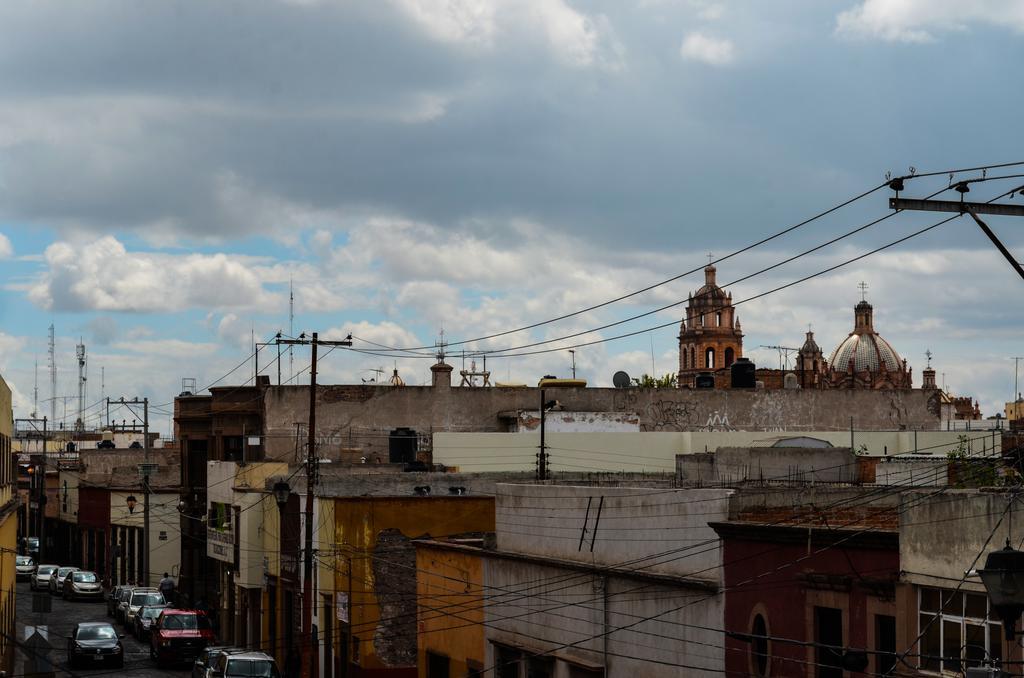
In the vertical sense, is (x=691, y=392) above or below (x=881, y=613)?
above

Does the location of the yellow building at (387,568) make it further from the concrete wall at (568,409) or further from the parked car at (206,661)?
the concrete wall at (568,409)

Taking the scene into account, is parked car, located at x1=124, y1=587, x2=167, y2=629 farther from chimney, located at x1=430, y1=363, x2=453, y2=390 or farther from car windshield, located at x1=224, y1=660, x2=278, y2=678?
car windshield, located at x1=224, y1=660, x2=278, y2=678

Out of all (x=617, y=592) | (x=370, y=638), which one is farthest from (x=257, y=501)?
(x=617, y=592)

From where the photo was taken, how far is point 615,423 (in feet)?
191

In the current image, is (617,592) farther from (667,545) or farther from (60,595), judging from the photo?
(60,595)

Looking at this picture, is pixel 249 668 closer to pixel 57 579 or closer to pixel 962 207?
pixel 962 207

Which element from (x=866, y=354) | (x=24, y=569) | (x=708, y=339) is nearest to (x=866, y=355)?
(x=866, y=354)

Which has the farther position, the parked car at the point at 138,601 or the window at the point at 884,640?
the parked car at the point at 138,601

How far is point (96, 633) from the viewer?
43.2 m

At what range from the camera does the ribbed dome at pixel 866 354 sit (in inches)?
7657

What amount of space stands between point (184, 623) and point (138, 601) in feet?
28.3

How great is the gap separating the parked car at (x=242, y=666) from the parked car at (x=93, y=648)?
8960mm

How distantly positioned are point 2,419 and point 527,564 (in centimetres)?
2315

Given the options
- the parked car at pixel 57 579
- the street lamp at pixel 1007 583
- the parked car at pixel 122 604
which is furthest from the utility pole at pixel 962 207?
the parked car at pixel 57 579
